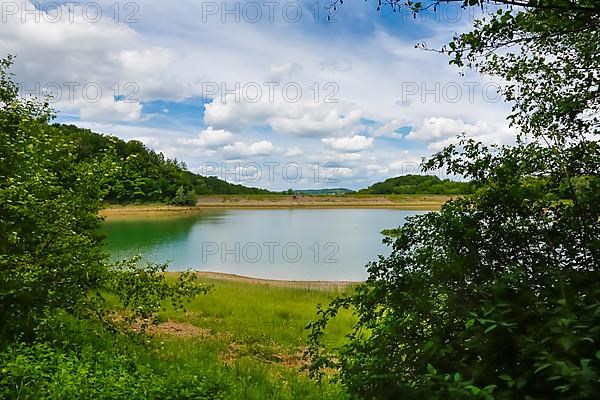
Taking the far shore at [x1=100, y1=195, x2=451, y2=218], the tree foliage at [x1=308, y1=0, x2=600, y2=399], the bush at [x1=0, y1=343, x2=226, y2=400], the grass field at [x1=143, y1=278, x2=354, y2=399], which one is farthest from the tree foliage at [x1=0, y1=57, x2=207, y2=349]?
the far shore at [x1=100, y1=195, x2=451, y2=218]

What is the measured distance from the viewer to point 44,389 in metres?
4.68

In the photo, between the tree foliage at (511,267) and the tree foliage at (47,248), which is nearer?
the tree foliage at (511,267)

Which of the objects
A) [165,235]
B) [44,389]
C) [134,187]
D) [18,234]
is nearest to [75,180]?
[134,187]

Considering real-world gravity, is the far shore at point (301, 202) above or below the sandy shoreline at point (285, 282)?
above

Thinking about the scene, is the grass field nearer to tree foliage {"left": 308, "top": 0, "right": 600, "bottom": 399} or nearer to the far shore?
tree foliage {"left": 308, "top": 0, "right": 600, "bottom": 399}

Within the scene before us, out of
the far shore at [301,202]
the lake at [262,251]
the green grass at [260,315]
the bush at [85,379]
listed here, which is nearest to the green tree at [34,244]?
the bush at [85,379]

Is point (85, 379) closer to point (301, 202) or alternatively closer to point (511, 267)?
point (511, 267)

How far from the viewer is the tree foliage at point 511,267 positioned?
6.08 feet

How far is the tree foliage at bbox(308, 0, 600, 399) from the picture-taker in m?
1.85

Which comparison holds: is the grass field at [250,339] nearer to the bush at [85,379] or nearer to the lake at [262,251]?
the bush at [85,379]

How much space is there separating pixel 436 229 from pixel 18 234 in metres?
4.63

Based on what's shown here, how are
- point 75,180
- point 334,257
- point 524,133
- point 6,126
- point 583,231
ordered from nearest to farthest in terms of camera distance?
point 583,231, point 524,133, point 6,126, point 75,180, point 334,257

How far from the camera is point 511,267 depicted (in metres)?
2.81

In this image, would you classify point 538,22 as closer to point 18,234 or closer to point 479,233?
point 479,233
